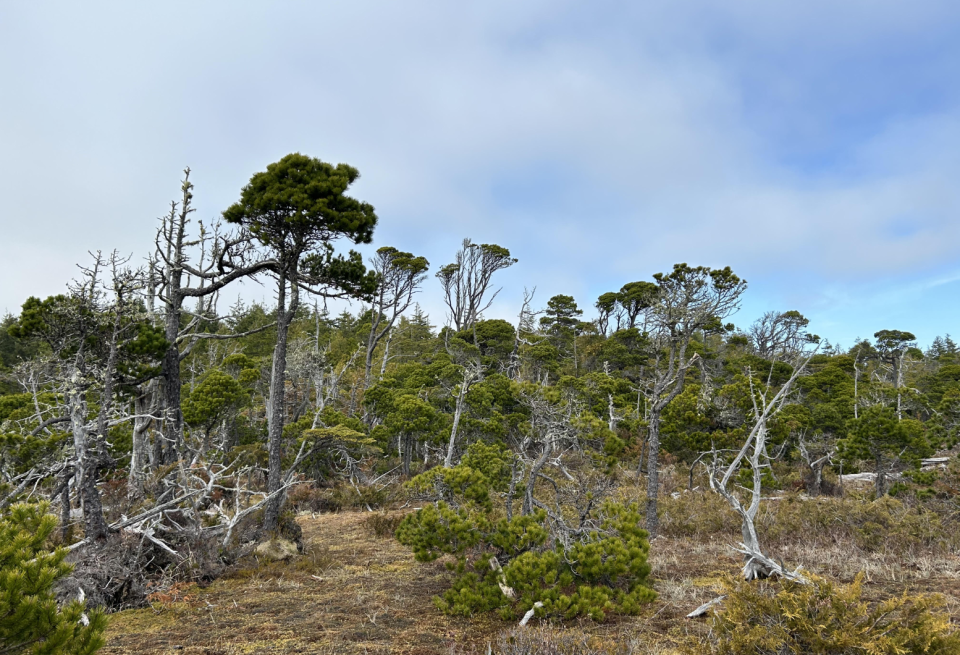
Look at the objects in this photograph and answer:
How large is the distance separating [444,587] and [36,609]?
5779 millimetres

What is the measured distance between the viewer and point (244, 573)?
813 cm

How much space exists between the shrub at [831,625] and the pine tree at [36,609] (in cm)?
434

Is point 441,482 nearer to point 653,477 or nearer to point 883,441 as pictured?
point 653,477

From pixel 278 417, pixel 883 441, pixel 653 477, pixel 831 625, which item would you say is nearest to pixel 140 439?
pixel 278 417

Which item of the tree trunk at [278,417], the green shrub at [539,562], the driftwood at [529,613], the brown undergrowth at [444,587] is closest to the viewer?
the brown undergrowth at [444,587]

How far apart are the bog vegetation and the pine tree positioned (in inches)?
0.6

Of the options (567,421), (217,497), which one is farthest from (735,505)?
(217,497)

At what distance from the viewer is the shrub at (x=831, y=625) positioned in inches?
127

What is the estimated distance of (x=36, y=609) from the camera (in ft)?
9.21

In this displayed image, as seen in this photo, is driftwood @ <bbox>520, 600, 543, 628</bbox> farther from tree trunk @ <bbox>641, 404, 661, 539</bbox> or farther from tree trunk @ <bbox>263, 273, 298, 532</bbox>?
tree trunk @ <bbox>263, 273, 298, 532</bbox>

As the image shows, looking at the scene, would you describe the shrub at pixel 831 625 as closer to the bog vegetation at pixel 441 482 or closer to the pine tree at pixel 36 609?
the bog vegetation at pixel 441 482

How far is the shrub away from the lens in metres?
3.23

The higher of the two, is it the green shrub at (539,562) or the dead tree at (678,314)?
the dead tree at (678,314)

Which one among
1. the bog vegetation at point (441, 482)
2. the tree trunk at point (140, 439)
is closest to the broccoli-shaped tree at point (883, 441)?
the bog vegetation at point (441, 482)
